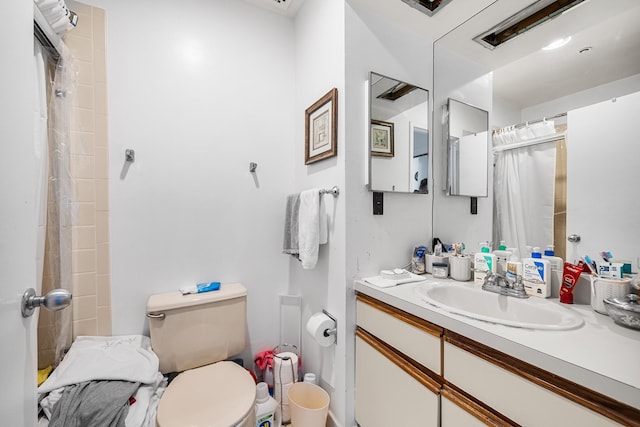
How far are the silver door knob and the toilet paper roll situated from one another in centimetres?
97

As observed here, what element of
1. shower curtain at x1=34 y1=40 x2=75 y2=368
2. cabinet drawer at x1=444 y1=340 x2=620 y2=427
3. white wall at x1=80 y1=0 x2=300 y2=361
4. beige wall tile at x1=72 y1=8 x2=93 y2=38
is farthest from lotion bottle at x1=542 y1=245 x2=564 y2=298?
beige wall tile at x1=72 y1=8 x2=93 y2=38

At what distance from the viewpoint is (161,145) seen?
1421mm

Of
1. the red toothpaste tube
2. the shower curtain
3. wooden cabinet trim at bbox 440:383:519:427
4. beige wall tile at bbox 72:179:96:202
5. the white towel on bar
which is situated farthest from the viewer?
the white towel on bar

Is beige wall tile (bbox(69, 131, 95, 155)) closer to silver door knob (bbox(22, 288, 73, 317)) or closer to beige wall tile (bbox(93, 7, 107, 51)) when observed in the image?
beige wall tile (bbox(93, 7, 107, 51))

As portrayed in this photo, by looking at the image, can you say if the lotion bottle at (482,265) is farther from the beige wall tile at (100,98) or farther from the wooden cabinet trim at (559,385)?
the beige wall tile at (100,98)

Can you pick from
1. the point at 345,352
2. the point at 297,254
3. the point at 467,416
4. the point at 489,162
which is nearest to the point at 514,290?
the point at 467,416

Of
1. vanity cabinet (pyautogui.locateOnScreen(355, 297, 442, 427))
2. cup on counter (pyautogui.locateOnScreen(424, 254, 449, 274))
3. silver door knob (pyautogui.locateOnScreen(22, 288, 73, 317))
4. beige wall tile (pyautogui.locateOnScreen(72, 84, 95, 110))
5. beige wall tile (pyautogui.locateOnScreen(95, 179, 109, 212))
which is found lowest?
vanity cabinet (pyautogui.locateOnScreen(355, 297, 442, 427))

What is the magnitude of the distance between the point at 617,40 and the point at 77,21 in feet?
7.37

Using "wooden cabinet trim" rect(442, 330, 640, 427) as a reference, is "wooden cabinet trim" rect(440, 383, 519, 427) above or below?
below

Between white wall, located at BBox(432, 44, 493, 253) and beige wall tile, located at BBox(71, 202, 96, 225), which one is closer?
beige wall tile, located at BBox(71, 202, 96, 225)

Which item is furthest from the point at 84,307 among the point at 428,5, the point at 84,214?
the point at 428,5

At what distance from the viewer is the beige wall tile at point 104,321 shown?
129 cm

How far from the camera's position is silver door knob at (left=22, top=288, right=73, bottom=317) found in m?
0.59

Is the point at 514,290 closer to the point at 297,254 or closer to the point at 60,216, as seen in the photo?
the point at 297,254
